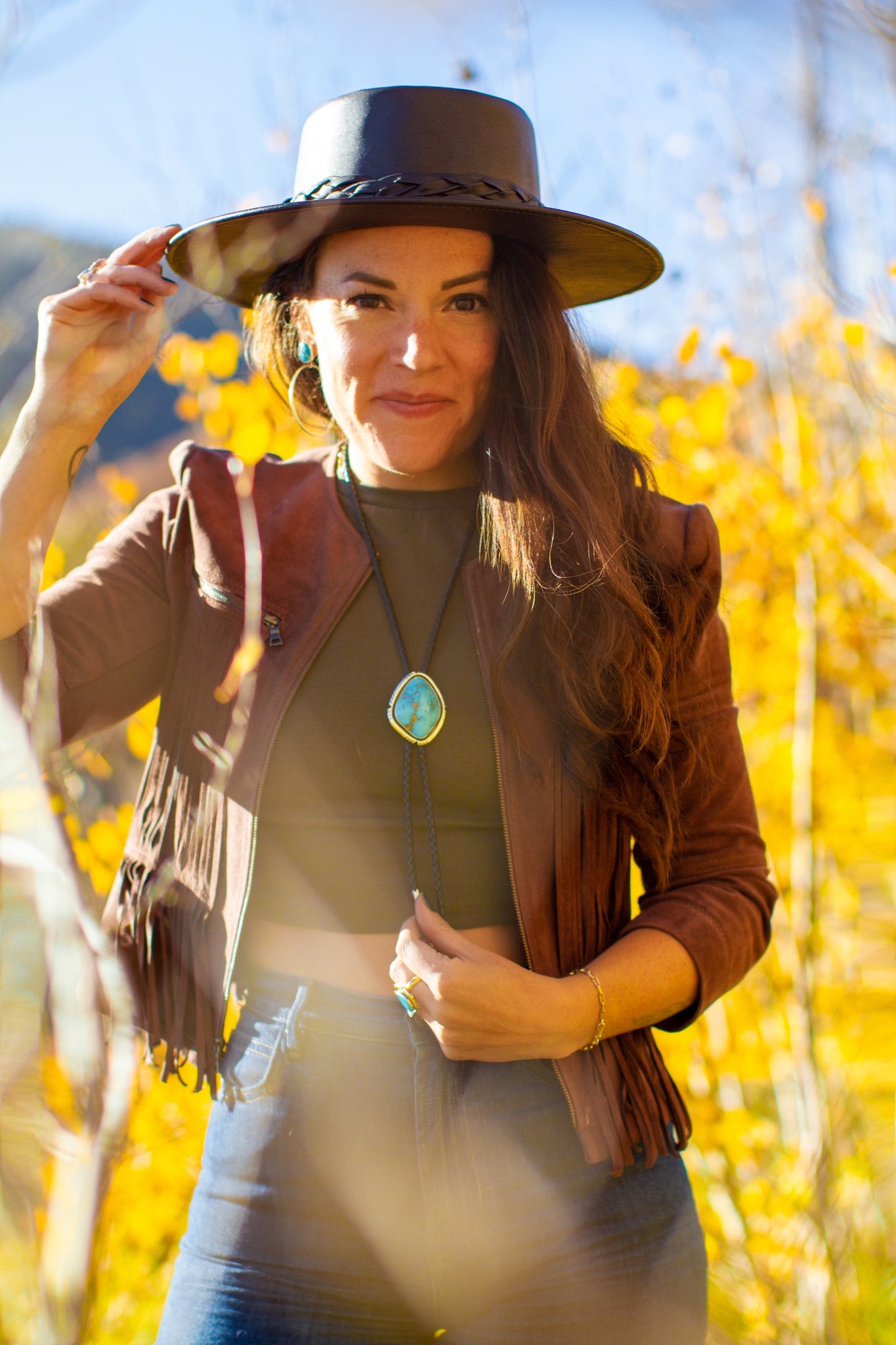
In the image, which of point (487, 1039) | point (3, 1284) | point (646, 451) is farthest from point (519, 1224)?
point (646, 451)

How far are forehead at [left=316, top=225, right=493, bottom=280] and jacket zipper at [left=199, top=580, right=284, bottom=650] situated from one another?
52 cm

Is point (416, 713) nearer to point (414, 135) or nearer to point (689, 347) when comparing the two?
point (414, 135)

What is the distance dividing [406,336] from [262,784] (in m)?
0.70

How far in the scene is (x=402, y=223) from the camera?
5.13 ft

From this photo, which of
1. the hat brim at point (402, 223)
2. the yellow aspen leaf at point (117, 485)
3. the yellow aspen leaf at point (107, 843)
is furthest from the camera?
the yellow aspen leaf at point (117, 485)

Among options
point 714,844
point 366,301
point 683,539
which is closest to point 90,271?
point 366,301

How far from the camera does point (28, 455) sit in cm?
144

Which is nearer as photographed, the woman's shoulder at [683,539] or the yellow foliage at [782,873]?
the woman's shoulder at [683,539]

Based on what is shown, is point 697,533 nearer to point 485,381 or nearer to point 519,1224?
point 485,381

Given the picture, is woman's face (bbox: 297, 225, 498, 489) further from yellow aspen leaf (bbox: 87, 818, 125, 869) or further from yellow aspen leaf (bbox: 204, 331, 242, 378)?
yellow aspen leaf (bbox: 87, 818, 125, 869)

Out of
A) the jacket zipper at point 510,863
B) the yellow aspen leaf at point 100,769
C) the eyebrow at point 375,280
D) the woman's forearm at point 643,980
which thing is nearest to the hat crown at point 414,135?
the eyebrow at point 375,280

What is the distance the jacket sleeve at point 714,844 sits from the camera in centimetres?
156

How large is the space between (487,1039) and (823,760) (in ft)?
9.96

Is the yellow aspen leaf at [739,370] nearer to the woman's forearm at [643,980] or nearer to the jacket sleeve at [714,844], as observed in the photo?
the jacket sleeve at [714,844]
